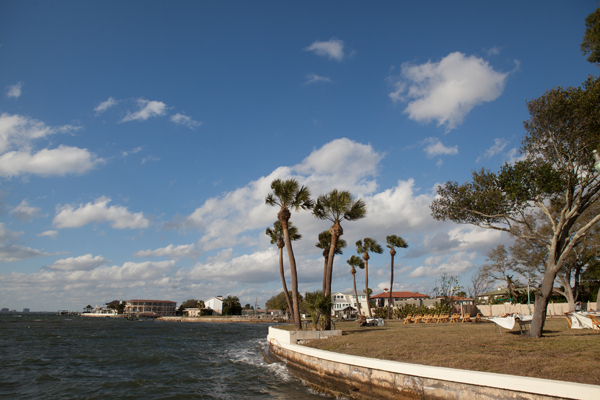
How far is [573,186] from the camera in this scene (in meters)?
13.8

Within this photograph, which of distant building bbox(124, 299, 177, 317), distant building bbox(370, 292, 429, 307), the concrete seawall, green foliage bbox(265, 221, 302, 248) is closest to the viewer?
the concrete seawall

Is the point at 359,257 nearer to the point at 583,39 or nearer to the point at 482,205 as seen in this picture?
the point at 482,205

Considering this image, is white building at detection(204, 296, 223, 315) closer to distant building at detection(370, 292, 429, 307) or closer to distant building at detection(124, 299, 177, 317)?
distant building at detection(124, 299, 177, 317)

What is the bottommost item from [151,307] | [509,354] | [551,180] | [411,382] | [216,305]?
[151,307]

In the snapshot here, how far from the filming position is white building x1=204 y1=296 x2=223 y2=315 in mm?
142250

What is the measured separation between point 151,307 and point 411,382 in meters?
173

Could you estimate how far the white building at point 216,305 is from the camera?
14225 centimetres

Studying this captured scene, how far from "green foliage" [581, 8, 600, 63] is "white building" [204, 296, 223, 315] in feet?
470

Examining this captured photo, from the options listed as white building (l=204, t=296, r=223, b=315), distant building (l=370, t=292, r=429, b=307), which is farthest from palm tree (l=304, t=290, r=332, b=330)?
white building (l=204, t=296, r=223, b=315)

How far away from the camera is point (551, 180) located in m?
14.2

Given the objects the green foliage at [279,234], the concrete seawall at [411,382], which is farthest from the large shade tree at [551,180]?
the green foliage at [279,234]

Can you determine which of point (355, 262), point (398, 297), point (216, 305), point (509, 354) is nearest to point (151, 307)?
point (216, 305)

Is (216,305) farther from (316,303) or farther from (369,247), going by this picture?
(316,303)

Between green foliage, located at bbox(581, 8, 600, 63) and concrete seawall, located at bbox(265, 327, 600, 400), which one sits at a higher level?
green foliage, located at bbox(581, 8, 600, 63)
